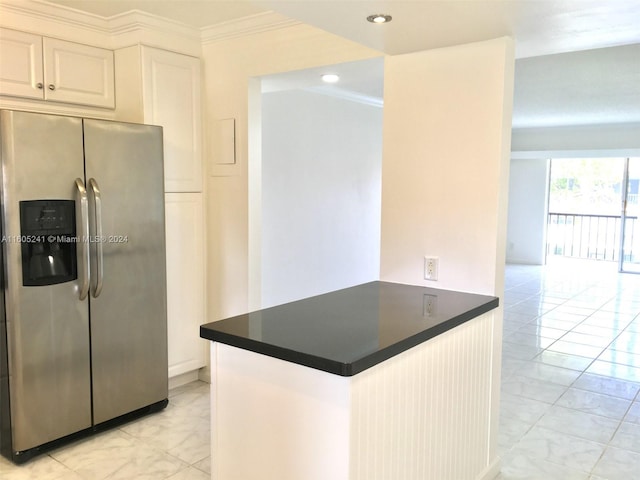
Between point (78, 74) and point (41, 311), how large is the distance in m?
1.47

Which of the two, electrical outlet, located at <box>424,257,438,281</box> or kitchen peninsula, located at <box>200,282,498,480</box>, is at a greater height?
electrical outlet, located at <box>424,257,438,281</box>

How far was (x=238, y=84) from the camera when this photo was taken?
3.43 m

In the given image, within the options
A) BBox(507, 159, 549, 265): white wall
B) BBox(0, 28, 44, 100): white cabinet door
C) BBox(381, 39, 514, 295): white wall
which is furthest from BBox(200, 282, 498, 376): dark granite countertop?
BBox(507, 159, 549, 265): white wall

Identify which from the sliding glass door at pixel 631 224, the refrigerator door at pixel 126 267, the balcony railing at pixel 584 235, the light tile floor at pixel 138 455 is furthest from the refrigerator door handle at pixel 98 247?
the balcony railing at pixel 584 235

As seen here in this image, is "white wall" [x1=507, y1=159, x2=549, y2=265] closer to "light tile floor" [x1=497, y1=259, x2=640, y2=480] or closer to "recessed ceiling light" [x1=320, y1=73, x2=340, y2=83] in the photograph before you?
"light tile floor" [x1=497, y1=259, x2=640, y2=480]

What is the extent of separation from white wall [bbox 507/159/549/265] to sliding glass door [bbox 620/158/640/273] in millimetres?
1324

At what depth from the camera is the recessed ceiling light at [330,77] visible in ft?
10.7

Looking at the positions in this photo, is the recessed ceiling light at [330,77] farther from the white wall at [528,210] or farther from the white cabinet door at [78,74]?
the white wall at [528,210]

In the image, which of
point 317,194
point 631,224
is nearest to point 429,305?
point 317,194

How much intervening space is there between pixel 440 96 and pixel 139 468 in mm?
2372

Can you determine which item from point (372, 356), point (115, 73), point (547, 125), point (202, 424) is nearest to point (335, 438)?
point (372, 356)

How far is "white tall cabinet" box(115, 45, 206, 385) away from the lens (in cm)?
323

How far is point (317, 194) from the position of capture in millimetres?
5043

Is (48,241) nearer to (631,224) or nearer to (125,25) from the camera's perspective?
(125,25)
